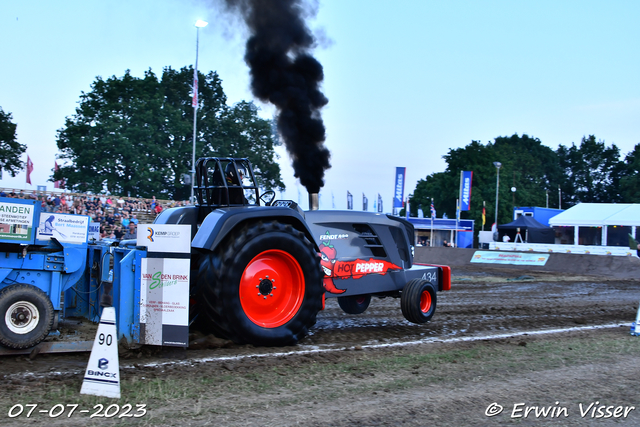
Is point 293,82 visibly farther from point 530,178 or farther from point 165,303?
point 530,178

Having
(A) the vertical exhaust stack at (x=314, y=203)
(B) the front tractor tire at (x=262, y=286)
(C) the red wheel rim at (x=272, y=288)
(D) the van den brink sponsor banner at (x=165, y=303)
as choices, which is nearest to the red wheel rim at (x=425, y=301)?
(A) the vertical exhaust stack at (x=314, y=203)

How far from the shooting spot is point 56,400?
12.9ft

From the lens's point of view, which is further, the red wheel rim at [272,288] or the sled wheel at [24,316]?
the red wheel rim at [272,288]

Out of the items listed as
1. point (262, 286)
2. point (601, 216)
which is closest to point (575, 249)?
point (601, 216)

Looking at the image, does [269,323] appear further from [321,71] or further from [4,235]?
[321,71]

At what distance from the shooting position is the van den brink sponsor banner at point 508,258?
72.9ft

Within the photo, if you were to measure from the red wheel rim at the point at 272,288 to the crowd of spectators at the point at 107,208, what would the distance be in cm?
1475

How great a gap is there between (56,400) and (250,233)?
236 cm

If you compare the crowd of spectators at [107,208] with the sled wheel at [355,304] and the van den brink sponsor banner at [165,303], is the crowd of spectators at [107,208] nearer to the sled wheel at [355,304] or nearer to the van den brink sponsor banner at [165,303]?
the sled wheel at [355,304]

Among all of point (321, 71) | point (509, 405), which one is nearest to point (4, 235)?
point (509, 405)

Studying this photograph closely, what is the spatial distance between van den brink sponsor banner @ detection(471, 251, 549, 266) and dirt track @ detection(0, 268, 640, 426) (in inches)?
586

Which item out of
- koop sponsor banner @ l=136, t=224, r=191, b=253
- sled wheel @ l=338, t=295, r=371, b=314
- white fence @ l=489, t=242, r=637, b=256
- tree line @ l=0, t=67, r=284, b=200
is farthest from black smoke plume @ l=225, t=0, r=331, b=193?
tree line @ l=0, t=67, r=284, b=200

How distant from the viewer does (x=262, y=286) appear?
595 cm

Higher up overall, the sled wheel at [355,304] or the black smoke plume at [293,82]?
the black smoke plume at [293,82]
